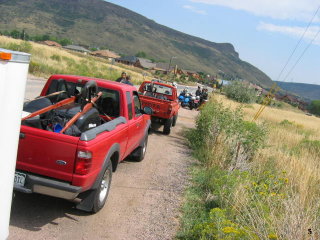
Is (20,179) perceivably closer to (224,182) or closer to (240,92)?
(224,182)

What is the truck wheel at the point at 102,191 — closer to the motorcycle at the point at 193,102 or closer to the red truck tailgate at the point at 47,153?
the red truck tailgate at the point at 47,153

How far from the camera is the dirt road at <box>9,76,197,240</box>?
14.8 feet

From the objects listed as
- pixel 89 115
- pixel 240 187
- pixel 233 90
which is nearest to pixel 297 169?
pixel 240 187

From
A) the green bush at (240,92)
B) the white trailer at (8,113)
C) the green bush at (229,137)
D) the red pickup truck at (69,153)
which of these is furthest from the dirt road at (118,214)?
the green bush at (240,92)

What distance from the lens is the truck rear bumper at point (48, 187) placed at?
167 inches

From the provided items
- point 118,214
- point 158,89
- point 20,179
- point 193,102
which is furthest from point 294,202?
point 193,102

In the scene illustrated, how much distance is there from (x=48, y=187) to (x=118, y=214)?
1.41 metres

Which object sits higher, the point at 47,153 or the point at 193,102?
the point at 47,153

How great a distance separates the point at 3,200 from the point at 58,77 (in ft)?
12.9

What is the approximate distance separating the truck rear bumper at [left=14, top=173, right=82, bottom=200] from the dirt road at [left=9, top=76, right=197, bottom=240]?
1.66 feet

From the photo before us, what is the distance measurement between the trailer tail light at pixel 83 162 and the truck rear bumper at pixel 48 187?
0.67 feet

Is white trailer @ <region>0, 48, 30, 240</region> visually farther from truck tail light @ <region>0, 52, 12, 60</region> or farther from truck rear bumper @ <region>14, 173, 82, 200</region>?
truck rear bumper @ <region>14, 173, 82, 200</region>

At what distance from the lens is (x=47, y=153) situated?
4301mm

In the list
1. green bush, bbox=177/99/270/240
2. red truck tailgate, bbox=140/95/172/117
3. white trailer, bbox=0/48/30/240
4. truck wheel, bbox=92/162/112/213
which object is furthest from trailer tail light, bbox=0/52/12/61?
red truck tailgate, bbox=140/95/172/117
